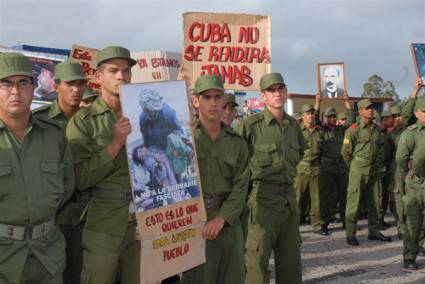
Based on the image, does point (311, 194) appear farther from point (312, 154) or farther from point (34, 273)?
point (34, 273)

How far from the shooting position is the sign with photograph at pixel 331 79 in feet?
31.3

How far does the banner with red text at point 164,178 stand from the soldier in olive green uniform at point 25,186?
0.51 meters

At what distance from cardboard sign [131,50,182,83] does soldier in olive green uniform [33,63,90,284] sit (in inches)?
145

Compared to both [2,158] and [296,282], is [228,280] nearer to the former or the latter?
[296,282]

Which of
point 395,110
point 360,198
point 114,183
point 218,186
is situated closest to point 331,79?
point 360,198

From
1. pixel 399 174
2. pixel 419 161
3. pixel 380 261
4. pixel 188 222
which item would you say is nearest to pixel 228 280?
pixel 188 222

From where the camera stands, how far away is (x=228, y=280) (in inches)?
174

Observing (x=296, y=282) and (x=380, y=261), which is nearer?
(x=296, y=282)

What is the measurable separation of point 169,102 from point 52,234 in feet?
3.87

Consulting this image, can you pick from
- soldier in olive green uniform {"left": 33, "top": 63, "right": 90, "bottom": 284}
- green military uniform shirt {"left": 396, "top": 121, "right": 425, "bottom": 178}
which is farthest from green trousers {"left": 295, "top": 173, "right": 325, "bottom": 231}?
soldier in olive green uniform {"left": 33, "top": 63, "right": 90, "bottom": 284}

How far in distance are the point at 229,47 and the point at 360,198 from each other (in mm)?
4182

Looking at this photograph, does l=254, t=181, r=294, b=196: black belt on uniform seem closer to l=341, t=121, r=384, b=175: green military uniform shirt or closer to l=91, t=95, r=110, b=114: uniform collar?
l=91, t=95, r=110, b=114: uniform collar

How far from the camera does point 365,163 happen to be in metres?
9.26

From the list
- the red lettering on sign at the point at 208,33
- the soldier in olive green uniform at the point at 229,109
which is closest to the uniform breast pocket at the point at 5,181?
the red lettering on sign at the point at 208,33
